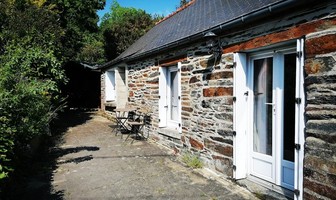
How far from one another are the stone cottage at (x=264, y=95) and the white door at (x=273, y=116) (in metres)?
0.02

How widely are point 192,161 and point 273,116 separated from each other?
2.19 metres

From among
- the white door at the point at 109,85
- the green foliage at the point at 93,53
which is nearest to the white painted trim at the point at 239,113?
the white door at the point at 109,85

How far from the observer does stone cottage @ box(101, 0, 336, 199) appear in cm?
317

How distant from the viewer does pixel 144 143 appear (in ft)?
26.8

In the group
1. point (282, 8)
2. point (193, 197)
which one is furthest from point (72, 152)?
point (282, 8)

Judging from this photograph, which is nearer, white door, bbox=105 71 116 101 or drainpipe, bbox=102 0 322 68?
drainpipe, bbox=102 0 322 68

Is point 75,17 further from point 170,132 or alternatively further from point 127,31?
point 170,132

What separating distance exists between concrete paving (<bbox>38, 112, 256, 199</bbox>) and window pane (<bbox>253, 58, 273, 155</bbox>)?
838 millimetres

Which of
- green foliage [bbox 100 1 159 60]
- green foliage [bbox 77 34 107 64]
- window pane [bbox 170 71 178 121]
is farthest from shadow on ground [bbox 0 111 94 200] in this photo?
green foliage [bbox 77 34 107 64]

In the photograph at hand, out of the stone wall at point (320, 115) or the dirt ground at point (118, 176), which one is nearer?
the stone wall at point (320, 115)

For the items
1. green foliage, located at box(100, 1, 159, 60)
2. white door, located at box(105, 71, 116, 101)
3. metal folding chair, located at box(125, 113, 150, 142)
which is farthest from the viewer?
green foliage, located at box(100, 1, 159, 60)

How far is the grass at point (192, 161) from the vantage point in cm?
562

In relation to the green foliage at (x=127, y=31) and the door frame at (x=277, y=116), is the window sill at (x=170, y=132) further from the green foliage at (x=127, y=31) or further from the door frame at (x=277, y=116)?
the green foliage at (x=127, y=31)

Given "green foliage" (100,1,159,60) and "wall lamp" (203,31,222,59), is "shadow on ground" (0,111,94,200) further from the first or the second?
"green foliage" (100,1,159,60)
